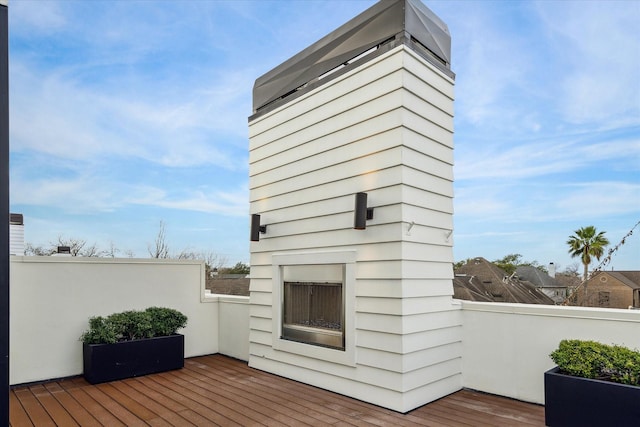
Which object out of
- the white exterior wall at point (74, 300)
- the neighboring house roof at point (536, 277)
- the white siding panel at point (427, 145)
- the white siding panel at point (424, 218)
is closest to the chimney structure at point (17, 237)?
the white exterior wall at point (74, 300)

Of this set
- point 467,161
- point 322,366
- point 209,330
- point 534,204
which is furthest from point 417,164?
point 534,204

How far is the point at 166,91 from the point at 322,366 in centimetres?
731

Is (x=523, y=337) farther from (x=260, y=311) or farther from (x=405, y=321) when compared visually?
(x=260, y=311)

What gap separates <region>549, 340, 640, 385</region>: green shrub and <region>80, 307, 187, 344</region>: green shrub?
383 centimetres

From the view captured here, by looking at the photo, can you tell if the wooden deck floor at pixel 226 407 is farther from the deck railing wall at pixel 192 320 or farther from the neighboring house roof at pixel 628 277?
the neighboring house roof at pixel 628 277

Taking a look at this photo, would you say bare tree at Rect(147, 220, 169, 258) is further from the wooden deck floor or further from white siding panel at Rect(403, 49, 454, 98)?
white siding panel at Rect(403, 49, 454, 98)

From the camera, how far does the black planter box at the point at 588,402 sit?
2.39m

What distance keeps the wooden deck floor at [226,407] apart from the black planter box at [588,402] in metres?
0.28

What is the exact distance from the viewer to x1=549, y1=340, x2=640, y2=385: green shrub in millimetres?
2506

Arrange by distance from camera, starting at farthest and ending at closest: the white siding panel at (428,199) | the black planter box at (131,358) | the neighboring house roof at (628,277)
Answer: the neighboring house roof at (628,277) < the black planter box at (131,358) < the white siding panel at (428,199)

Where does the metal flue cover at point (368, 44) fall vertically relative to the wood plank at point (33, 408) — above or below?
above

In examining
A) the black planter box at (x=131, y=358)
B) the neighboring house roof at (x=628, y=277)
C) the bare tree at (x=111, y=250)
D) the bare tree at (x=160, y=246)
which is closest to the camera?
the black planter box at (x=131, y=358)

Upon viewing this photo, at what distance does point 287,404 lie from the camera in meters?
3.35

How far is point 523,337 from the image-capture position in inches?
133
